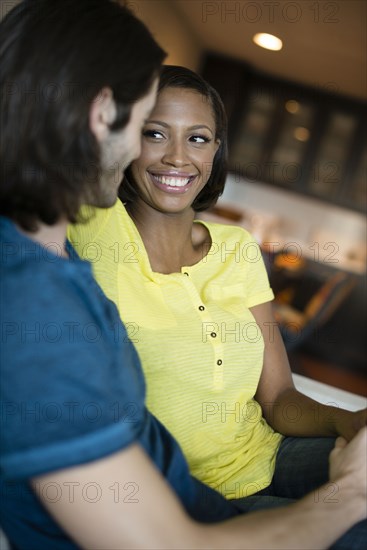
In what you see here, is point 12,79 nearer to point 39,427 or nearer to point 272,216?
point 39,427

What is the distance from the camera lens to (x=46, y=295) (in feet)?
2.27

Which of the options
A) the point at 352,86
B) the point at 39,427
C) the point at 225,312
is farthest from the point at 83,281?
the point at 352,86

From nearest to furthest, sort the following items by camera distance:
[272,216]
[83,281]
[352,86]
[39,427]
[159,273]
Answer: [39,427], [83,281], [159,273], [352,86], [272,216]

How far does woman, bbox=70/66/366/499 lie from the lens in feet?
3.40

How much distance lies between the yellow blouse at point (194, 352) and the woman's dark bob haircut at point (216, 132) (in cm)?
13

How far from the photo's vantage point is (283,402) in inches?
48.5

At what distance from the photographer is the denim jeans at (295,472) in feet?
3.43

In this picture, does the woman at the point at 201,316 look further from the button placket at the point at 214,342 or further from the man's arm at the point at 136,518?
the man's arm at the point at 136,518

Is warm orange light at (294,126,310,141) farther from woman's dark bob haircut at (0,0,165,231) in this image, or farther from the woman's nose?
woman's dark bob haircut at (0,0,165,231)

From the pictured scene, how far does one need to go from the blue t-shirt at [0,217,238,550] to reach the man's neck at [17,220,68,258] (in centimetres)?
3

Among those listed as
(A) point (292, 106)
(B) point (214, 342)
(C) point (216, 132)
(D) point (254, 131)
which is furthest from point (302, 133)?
(B) point (214, 342)

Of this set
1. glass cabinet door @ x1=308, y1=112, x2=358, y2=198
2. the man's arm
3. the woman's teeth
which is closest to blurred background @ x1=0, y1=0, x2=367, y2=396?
glass cabinet door @ x1=308, y1=112, x2=358, y2=198

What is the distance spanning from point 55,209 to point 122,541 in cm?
40

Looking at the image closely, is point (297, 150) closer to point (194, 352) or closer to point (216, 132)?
point (216, 132)
